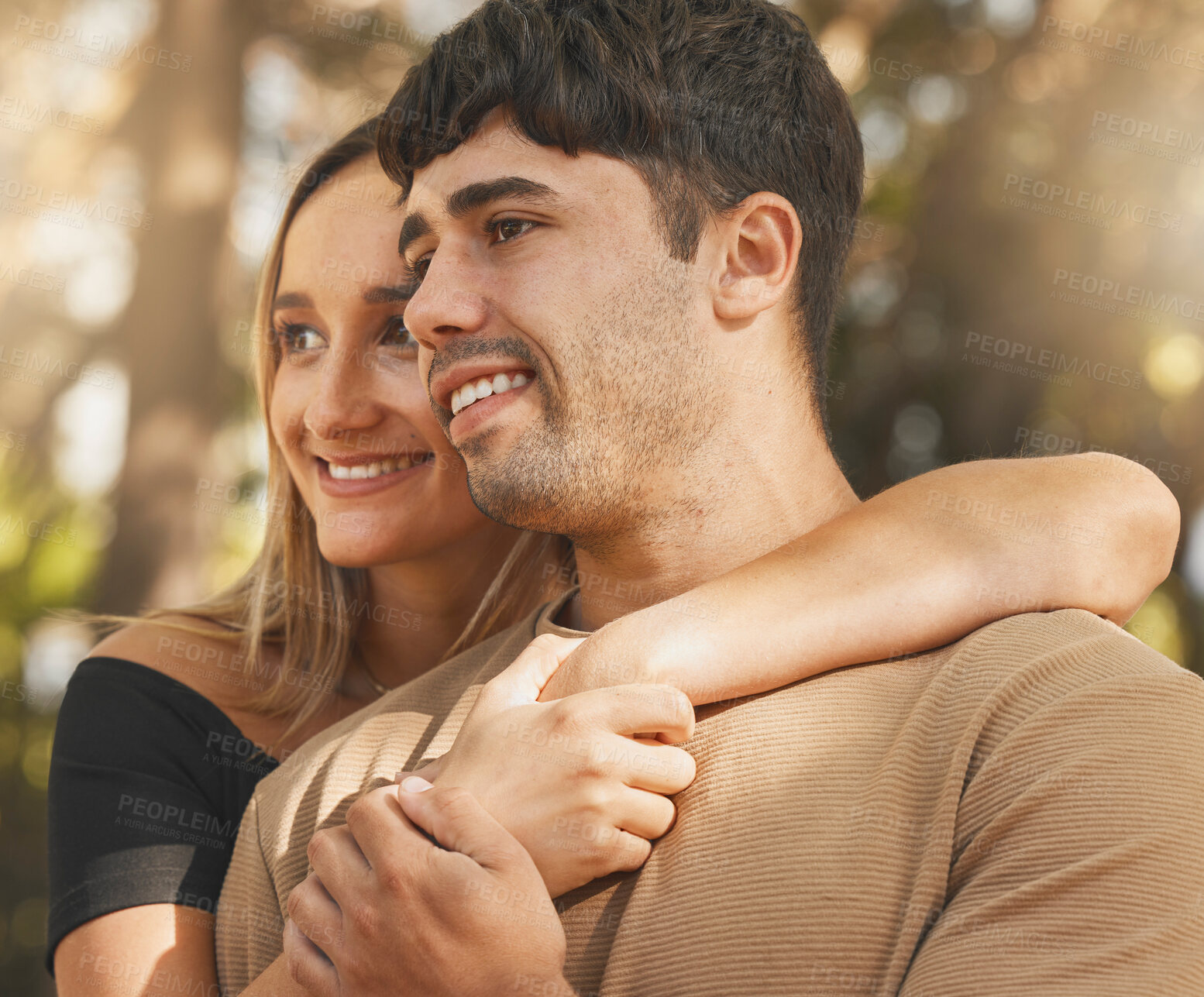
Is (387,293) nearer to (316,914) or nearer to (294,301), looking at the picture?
(294,301)

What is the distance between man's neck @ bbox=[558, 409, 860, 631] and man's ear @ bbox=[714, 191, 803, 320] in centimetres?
24

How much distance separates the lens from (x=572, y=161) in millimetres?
2010

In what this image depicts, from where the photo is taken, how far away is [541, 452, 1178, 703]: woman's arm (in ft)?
5.38

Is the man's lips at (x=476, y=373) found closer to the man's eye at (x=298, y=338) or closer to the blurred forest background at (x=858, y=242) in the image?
the man's eye at (x=298, y=338)

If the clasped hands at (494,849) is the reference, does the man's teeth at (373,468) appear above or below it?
above

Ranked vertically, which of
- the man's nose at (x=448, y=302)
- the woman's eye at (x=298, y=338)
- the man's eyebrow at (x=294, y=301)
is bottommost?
the woman's eye at (x=298, y=338)

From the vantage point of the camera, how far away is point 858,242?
431 centimetres

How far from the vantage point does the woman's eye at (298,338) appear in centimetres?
281

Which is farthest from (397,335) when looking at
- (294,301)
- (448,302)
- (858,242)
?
(858,242)

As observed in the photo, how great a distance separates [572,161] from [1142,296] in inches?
152

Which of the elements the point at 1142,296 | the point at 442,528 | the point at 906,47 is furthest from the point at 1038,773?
the point at 906,47

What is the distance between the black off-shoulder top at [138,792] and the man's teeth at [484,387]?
42.7 inches

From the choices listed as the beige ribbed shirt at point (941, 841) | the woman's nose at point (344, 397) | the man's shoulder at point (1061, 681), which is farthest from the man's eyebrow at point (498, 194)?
the man's shoulder at point (1061, 681)

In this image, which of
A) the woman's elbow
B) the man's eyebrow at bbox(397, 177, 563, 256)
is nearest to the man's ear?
the man's eyebrow at bbox(397, 177, 563, 256)
